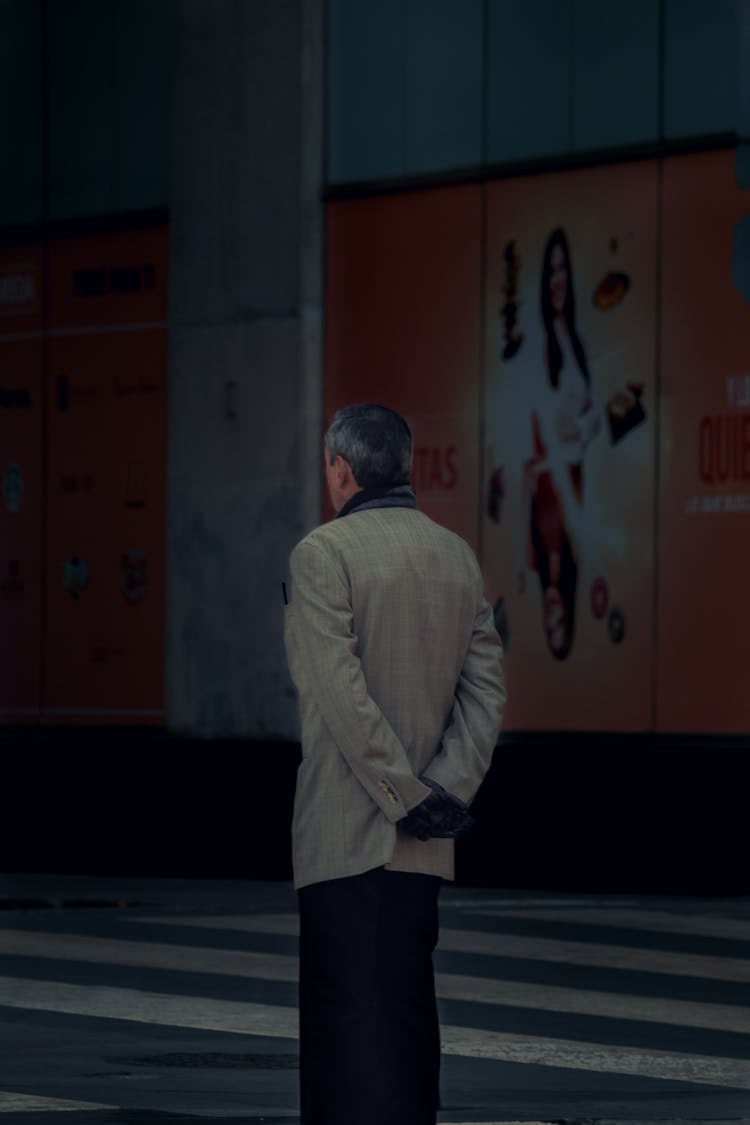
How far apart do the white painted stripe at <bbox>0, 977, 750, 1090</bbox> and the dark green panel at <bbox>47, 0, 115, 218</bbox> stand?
10.7 m

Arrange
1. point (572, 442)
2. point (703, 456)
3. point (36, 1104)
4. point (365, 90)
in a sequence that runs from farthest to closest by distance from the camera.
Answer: point (365, 90) → point (572, 442) → point (703, 456) → point (36, 1104)

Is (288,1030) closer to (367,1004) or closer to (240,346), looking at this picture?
(367,1004)

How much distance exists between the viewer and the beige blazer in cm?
591

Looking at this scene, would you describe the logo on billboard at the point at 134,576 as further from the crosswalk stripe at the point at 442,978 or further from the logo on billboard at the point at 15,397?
the crosswalk stripe at the point at 442,978

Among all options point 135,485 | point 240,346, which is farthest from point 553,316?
point 135,485

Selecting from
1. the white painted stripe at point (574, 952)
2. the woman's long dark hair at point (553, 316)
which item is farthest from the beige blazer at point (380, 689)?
the woman's long dark hair at point (553, 316)

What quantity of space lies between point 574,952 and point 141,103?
386 inches

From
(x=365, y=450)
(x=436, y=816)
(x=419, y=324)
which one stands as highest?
(x=419, y=324)

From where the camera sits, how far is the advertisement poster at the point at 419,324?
61.8ft

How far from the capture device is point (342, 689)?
19.3ft

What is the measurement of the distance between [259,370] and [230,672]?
6.94ft

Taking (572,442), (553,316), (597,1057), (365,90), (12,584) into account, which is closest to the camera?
(597,1057)

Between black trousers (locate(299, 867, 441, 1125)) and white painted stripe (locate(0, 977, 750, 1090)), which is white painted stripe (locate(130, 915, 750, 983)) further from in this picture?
black trousers (locate(299, 867, 441, 1125))

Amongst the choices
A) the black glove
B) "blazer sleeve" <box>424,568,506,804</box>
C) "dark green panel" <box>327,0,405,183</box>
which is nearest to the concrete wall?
"dark green panel" <box>327,0,405,183</box>
